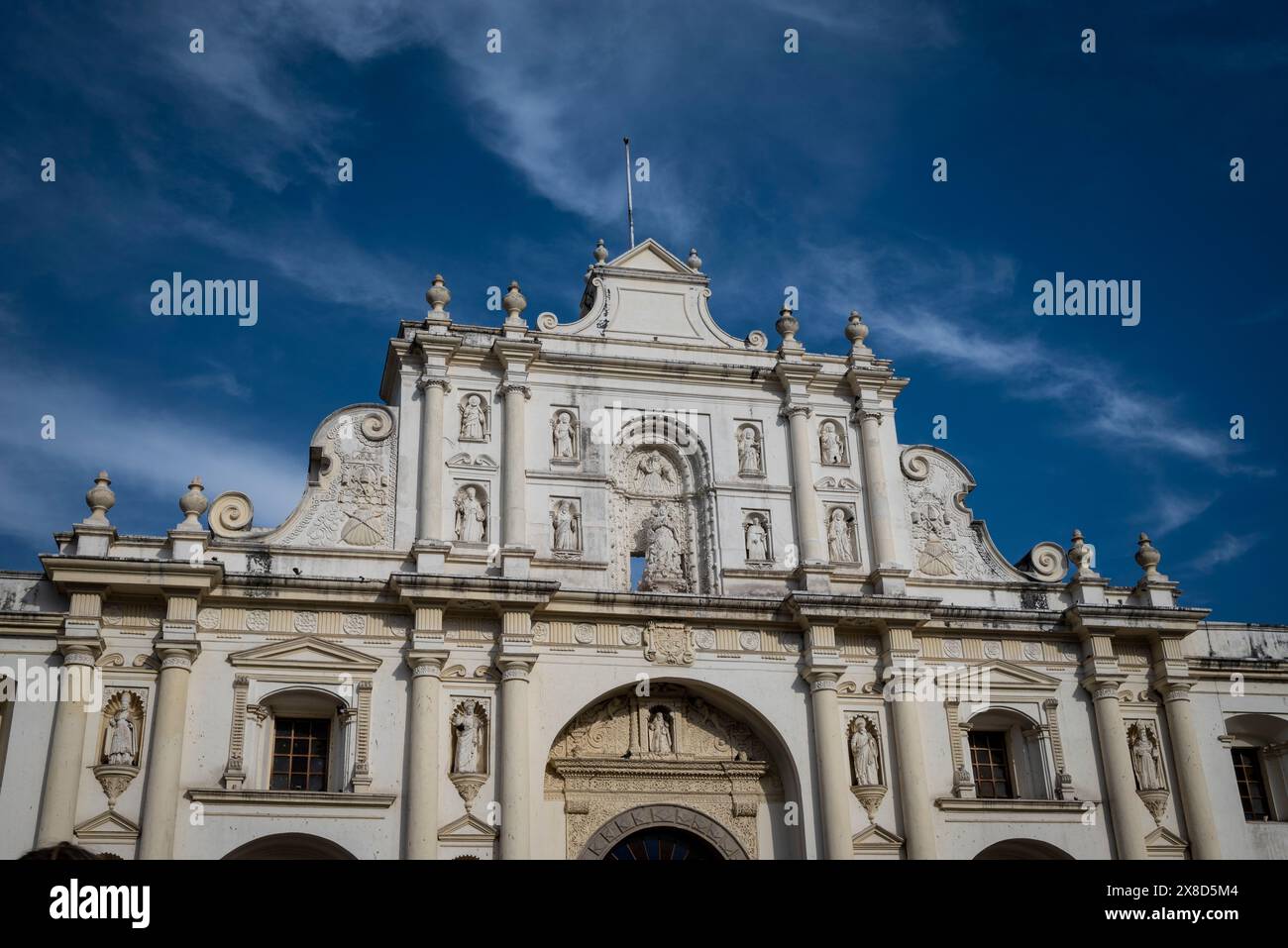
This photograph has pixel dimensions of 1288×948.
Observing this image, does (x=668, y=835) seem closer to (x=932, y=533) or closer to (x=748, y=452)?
(x=748, y=452)

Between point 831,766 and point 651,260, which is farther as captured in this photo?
point 651,260

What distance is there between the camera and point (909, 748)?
19344 millimetres

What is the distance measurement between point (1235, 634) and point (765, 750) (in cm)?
839

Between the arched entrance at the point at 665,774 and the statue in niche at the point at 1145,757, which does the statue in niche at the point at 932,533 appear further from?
the arched entrance at the point at 665,774

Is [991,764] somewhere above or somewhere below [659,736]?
below

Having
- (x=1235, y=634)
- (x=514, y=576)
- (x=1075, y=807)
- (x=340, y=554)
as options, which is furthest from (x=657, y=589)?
(x=1235, y=634)

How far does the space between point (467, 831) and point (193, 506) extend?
6.03 meters

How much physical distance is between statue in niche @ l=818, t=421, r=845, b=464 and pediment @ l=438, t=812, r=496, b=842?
818 cm

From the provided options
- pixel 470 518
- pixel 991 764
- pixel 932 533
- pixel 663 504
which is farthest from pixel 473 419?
pixel 991 764

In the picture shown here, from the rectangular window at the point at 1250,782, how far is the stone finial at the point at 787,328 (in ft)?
31.8
